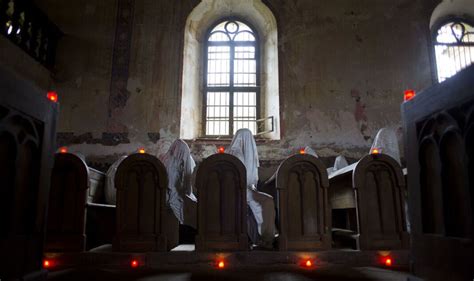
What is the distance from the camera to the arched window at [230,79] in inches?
333

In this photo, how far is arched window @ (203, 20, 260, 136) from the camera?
27.8ft

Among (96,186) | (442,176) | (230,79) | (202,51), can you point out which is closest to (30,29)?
(202,51)

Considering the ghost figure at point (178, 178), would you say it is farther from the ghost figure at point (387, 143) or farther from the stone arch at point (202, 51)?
the ghost figure at point (387, 143)

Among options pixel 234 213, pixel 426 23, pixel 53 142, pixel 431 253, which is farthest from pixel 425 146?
pixel 426 23

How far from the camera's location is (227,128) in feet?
27.6

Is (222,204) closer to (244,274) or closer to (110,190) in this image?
(244,274)

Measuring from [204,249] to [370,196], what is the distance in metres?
1.93

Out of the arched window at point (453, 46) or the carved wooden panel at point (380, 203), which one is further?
the arched window at point (453, 46)

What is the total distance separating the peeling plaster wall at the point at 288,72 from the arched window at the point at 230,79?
0.87 metres

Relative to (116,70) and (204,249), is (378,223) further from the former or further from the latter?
(116,70)

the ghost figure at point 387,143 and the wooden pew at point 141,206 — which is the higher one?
the ghost figure at point 387,143

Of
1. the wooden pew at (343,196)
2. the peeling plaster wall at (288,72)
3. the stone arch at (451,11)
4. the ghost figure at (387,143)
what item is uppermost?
the stone arch at (451,11)

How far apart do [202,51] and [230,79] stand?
37.3 inches

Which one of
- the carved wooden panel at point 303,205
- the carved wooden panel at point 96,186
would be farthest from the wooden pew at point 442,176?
the carved wooden panel at point 96,186
